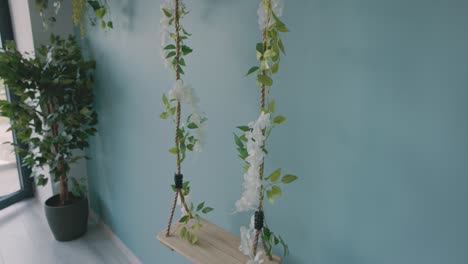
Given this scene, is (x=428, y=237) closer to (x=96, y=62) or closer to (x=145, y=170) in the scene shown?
(x=145, y=170)

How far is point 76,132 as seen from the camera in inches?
86.5

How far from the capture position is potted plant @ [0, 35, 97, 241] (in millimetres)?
1966

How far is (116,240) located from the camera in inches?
91.0

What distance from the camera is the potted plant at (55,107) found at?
6.45ft

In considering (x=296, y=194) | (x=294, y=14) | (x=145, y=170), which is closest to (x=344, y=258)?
(x=296, y=194)

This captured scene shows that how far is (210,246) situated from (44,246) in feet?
5.91

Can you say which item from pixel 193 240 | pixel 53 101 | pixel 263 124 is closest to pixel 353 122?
pixel 263 124

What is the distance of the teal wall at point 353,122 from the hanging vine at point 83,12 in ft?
1.73

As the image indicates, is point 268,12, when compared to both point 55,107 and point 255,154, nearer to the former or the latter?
point 255,154

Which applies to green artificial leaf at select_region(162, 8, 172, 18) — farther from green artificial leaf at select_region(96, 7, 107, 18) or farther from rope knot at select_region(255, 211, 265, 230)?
green artificial leaf at select_region(96, 7, 107, 18)

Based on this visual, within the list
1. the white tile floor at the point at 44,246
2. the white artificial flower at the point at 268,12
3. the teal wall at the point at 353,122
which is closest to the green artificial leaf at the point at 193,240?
the teal wall at the point at 353,122

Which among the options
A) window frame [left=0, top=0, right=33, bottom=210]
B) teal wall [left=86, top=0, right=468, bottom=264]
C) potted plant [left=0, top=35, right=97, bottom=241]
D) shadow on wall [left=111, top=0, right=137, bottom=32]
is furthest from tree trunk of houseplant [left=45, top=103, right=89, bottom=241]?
teal wall [left=86, top=0, right=468, bottom=264]

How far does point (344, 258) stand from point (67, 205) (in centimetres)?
199

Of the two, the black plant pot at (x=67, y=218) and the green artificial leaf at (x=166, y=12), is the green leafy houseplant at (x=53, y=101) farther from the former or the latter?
the green artificial leaf at (x=166, y=12)
